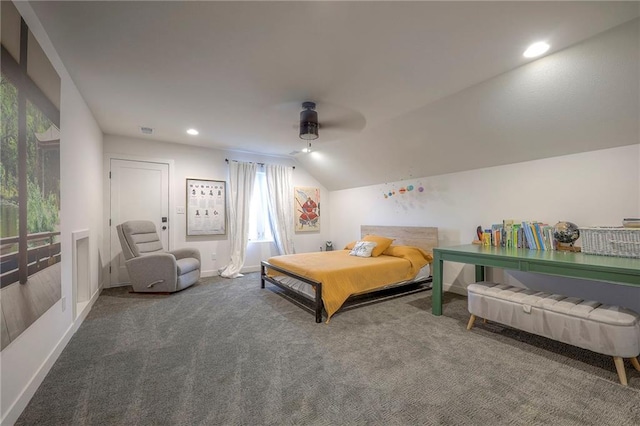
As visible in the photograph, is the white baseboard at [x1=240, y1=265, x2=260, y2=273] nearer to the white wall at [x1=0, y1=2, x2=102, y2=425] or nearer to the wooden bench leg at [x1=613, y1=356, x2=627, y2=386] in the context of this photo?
the white wall at [x1=0, y1=2, x2=102, y2=425]

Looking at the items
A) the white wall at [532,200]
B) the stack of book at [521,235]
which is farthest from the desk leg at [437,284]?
the white wall at [532,200]

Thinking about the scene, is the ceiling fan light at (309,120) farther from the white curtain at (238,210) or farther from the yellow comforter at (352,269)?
the white curtain at (238,210)

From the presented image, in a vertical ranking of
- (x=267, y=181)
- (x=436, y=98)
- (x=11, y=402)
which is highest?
(x=436, y=98)

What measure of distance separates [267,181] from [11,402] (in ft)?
14.6

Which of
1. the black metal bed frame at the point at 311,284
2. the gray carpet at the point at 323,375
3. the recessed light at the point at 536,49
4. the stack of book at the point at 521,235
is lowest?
the gray carpet at the point at 323,375

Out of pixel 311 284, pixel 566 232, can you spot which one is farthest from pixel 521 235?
pixel 311 284

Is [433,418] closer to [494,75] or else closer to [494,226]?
[494,226]

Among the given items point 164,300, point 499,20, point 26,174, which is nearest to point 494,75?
point 499,20

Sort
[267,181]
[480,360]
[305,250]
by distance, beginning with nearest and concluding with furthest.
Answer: [480,360]
[267,181]
[305,250]

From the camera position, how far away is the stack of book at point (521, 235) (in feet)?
9.03

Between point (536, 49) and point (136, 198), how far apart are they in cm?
538

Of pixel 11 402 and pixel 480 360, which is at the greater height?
pixel 11 402

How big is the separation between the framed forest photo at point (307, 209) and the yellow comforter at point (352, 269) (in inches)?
76.4

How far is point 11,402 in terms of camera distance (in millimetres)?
1433
